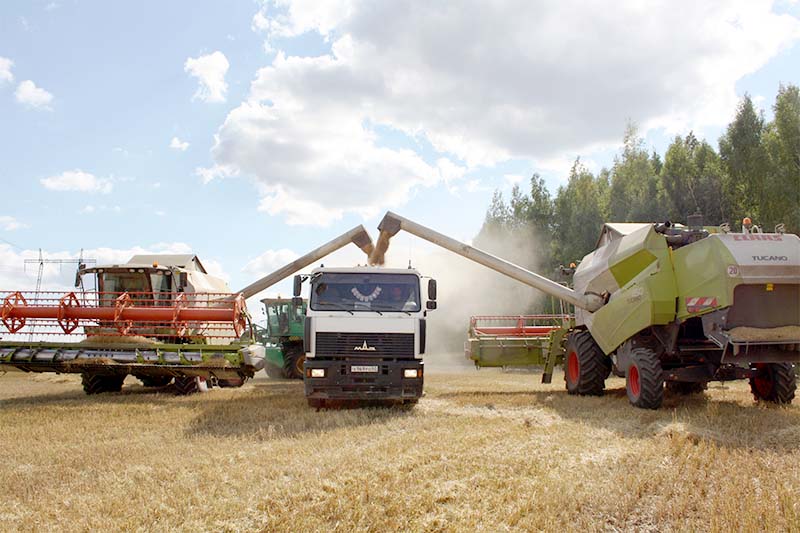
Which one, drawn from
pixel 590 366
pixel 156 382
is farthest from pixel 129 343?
pixel 590 366

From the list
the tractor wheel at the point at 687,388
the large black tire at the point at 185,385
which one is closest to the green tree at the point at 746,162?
the tractor wheel at the point at 687,388

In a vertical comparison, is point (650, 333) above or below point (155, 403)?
above

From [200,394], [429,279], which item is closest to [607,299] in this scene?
[429,279]

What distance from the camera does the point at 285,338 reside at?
1962cm

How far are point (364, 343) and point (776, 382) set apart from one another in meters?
6.95

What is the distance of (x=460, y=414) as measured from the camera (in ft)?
33.2

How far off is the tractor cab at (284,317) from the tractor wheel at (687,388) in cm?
1003

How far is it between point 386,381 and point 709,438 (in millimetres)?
4841

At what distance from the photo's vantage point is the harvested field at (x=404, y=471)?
4.78 metres

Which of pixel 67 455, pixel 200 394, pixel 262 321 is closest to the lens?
pixel 67 455

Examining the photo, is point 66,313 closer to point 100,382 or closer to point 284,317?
point 100,382

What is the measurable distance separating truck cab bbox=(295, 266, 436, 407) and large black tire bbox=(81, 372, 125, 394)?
5.27 meters

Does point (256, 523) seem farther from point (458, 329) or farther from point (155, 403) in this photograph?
point (458, 329)

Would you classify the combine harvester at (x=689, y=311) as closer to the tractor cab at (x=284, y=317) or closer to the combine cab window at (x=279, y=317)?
the tractor cab at (x=284, y=317)
